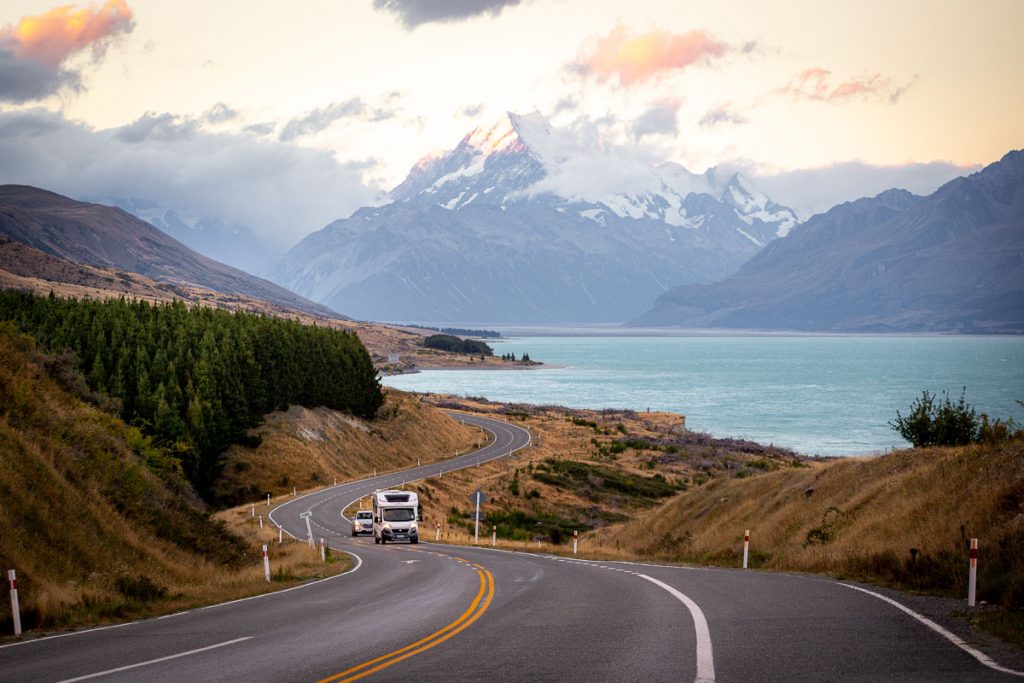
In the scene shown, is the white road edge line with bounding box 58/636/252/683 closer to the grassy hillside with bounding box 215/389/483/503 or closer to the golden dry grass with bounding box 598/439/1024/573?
the golden dry grass with bounding box 598/439/1024/573

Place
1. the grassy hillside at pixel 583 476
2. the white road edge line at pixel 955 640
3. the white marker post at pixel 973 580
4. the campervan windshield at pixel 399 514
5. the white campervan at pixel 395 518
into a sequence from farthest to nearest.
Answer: the grassy hillside at pixel 583 476 < the campervan windshield at pixel 399 514 < the white campervan at pixel 395 518 < the white marker post at pixel 973 580 < the white road edge line at pixel 955 640

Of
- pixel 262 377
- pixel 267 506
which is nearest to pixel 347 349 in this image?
pixel 262 377

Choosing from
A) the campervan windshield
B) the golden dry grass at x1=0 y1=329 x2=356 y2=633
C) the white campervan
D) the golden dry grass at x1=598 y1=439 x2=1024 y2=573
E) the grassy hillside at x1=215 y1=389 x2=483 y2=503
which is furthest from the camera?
the grassy hillside at x1=215 y1=389 x2=483 y2=503

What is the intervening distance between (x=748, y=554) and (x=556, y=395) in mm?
167807

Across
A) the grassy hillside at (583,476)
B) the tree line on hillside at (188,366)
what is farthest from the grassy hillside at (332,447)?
the grassy hillside at (583,476)

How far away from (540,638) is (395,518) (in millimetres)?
33829

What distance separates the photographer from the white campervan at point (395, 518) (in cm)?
4644

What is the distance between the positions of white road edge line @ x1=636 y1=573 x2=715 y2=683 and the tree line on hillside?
4463 cm

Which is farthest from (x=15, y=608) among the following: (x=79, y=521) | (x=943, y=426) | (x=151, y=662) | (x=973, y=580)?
(x=943, y=426)

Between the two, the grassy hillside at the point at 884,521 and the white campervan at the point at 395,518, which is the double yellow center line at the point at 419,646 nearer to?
the grassy hillside at the point at 884,521

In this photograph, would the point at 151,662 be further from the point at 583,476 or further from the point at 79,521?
the point at 583,476

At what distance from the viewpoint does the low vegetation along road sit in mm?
11602

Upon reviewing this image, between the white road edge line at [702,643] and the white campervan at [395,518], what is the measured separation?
29.4 meters

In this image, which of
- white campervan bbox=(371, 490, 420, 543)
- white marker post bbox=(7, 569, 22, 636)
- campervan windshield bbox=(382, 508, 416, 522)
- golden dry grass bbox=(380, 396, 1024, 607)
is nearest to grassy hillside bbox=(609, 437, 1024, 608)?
golden dry grass bbox=(380, 396, 1024, 607)
